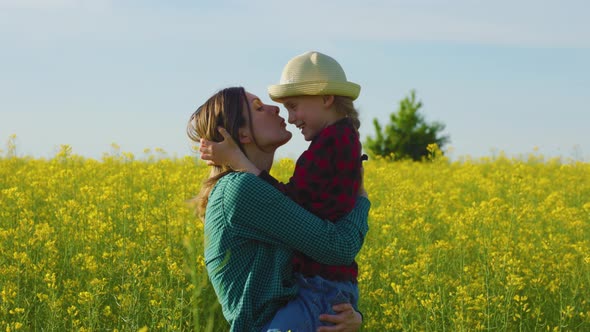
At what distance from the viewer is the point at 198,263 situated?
4.56m

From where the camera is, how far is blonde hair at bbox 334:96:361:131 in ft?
9.21

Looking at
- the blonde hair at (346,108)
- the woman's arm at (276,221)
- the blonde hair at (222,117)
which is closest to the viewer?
the woman's arm at (276,221)

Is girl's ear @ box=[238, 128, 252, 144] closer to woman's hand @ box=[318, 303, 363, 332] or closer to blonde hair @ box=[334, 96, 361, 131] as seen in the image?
blonde hair @ box=[334, 96, 361, 131]

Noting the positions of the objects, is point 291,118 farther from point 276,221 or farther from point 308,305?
point 308,305

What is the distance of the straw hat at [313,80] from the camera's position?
2.75 meters

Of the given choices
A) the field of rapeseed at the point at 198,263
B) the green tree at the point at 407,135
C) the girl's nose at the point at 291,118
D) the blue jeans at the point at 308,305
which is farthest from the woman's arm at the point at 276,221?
the green tree at the point at 407,135

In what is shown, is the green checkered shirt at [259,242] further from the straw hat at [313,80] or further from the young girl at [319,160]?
the straw hat at [313,80]

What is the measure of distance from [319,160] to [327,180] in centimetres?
8

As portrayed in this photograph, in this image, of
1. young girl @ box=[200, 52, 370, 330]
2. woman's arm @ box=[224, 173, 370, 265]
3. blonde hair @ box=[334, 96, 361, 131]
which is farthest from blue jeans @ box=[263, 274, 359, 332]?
blonde hair @ box=[334, 96, 361, 131]

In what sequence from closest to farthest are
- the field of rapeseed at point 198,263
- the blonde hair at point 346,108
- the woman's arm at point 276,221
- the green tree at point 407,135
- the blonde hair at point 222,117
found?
the woman's arm at point 276,221
the blonde hair at point 222,117
the blonde hair at point 346,108
the field of rapeseed at point 198,263
the green tree at point 407,135

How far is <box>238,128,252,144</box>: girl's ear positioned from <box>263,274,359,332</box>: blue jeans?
52 cm

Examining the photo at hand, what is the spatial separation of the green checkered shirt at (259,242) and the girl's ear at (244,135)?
0.18 m

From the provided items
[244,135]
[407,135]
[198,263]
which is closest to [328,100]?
[244,135]

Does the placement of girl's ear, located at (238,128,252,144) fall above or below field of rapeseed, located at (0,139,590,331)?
above
